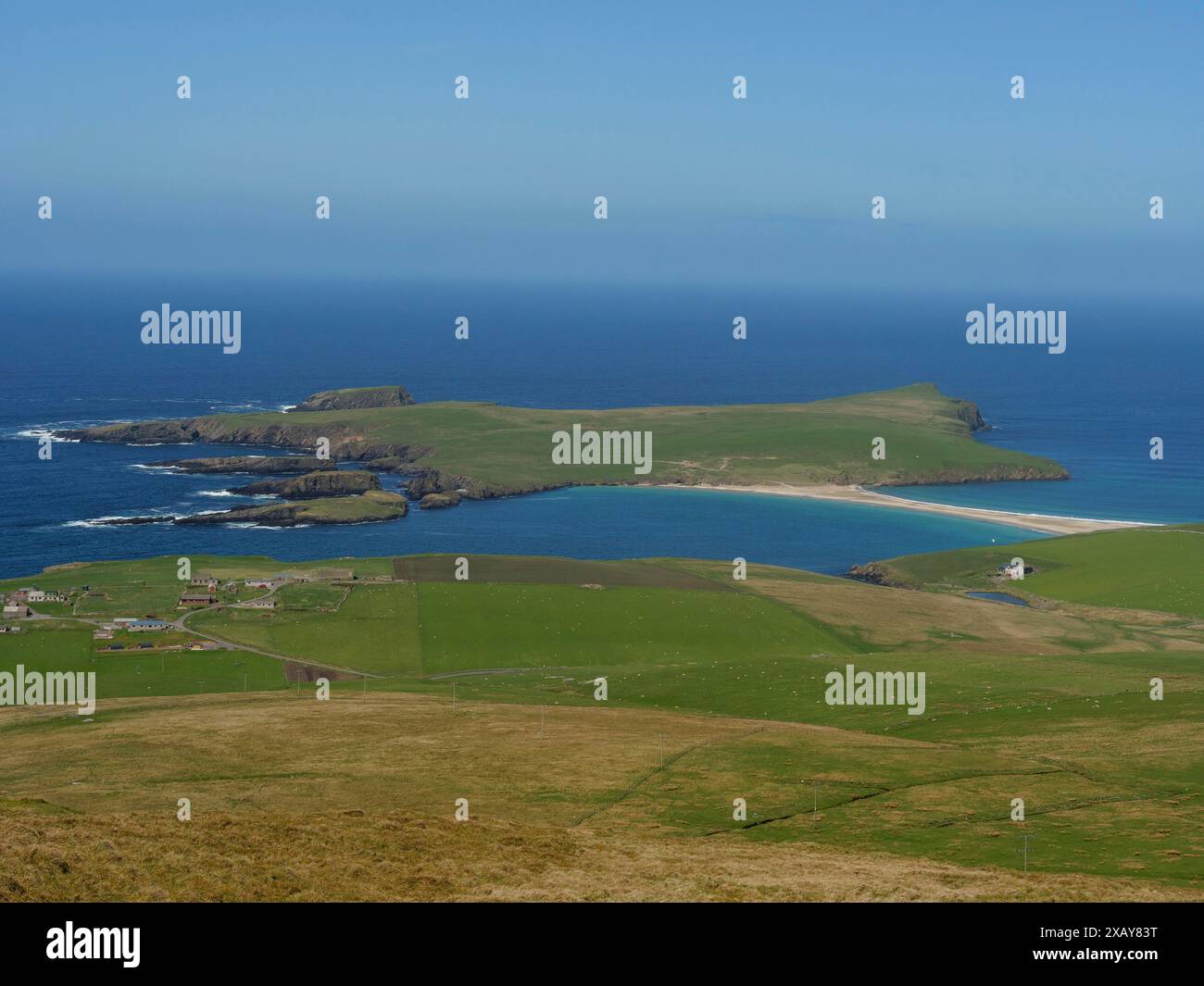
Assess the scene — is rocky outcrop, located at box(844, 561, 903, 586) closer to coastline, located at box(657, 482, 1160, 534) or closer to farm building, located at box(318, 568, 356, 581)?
coastline, located at box(657, 482, 1160, 534)

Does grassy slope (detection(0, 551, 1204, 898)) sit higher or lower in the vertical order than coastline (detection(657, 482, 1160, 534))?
lower

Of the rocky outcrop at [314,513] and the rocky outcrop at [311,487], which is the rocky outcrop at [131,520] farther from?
the rocky outcrop at [311,487]

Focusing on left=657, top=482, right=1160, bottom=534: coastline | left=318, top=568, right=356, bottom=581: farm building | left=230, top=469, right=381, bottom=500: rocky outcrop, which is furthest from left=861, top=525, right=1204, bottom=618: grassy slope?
left=230, top=469, right=381, bottom=500: rocky outcrop

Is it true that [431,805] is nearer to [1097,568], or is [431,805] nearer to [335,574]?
[335,574]

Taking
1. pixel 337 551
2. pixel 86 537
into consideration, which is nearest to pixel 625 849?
pixel 337 551

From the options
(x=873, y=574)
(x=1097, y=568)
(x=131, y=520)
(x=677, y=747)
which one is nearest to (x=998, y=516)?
(x=1097, y=568)
